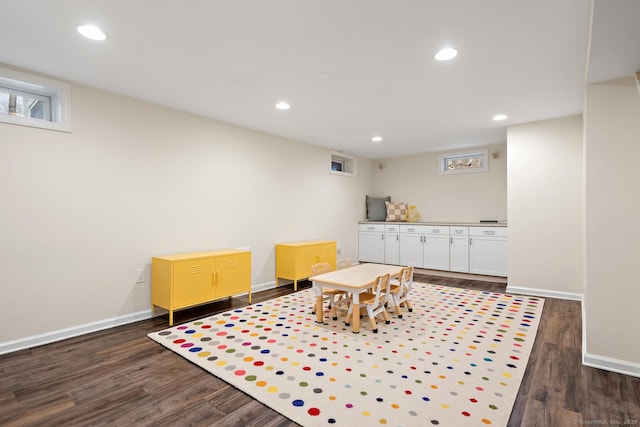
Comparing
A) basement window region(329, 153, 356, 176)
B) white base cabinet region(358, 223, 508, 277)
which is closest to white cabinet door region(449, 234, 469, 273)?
white base cabinet region(358, 223, 508, 277)

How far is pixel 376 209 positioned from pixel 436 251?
1.75 m

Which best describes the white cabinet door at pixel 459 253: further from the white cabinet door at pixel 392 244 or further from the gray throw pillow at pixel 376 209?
the gray throw pillow at pixel 376 209

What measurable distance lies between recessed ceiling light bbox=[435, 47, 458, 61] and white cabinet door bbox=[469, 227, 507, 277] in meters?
3.79

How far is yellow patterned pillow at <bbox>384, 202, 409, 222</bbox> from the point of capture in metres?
7.11

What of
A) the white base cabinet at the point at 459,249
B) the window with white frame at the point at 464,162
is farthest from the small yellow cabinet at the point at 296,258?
the window with white frame at the point at 464,162

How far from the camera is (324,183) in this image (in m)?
6.33

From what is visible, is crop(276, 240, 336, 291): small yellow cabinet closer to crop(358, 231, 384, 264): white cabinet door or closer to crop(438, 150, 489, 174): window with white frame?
crop(358, 231, 384, 264): white cabinet door

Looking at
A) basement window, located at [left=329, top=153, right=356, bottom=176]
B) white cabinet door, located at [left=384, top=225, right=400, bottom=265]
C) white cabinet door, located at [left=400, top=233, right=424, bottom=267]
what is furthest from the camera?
basement window, located at [left=329, top=153, right=356, bottom=176]

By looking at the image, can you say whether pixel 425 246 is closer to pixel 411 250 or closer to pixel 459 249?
pixel 411 250

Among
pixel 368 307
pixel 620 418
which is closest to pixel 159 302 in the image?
pixel 368 307

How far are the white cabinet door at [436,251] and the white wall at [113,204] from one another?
3067mm

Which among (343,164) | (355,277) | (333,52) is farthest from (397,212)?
(333,52)

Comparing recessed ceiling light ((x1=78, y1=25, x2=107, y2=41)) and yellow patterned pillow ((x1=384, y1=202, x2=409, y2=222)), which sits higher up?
recessed ceiling light ((x1=78, y1=25, x2=107, y2=41))

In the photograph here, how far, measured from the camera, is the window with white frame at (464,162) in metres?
6.29
